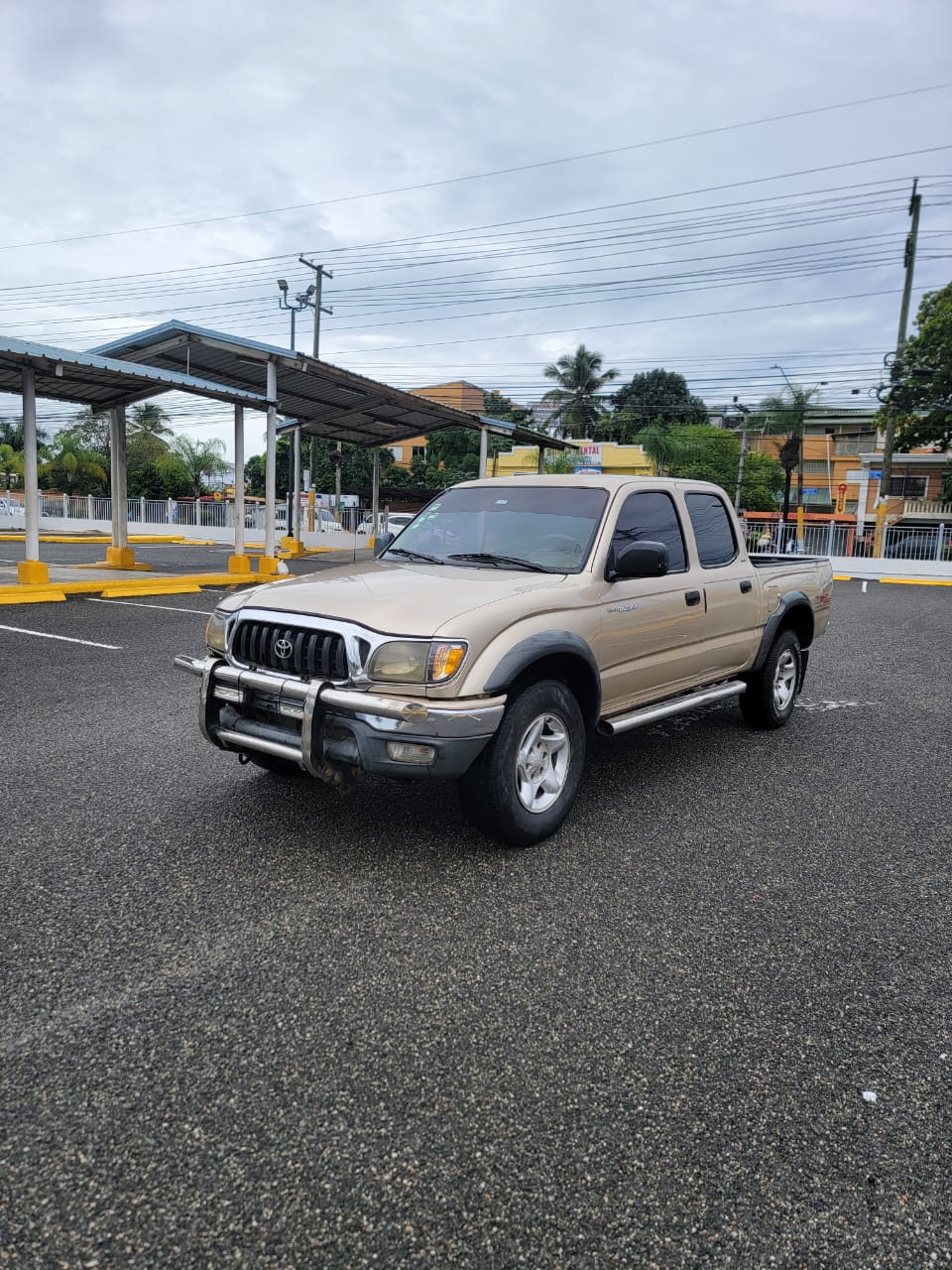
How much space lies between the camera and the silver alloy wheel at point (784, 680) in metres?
6.37

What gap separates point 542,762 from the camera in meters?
4.05

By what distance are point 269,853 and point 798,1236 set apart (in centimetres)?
257

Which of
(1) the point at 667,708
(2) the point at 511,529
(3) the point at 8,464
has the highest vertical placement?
(3) the point at 8,464

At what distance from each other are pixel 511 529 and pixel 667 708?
1.40m

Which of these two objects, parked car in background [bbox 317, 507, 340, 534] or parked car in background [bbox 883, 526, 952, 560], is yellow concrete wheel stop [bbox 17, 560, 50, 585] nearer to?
parked car in background [bbox 317, 507, 340, 534]

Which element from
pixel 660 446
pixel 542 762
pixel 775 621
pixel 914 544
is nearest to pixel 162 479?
pixel 660 446

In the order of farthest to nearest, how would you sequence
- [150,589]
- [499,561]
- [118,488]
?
[118,488], [150,589], [499,561]

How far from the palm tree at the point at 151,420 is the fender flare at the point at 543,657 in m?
58.4

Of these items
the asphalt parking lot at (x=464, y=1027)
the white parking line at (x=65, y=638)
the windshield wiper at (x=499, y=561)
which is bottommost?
the asphalt parking lot at (x=464, y=1027)

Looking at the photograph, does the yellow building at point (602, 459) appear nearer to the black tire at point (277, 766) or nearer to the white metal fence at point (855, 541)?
the white metal fence at point (855, 541)

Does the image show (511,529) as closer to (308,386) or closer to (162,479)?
(308,386)

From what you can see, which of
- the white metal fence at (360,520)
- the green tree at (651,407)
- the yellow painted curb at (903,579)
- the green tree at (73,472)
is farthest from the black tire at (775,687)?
the green tree at (651,407)

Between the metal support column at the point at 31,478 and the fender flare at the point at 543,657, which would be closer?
the fender flare at the point at 543,657

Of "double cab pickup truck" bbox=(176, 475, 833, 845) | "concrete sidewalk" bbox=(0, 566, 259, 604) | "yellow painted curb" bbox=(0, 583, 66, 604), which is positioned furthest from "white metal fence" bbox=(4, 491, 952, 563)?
"double cab pickup truck" bbox=(176, 475, 833, 845)
